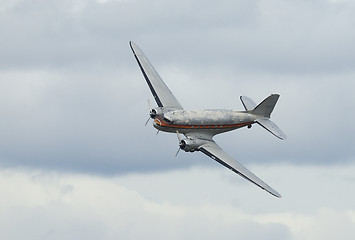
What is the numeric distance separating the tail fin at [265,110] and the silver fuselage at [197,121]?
3.35m

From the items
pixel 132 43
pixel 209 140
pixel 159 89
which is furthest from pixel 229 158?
pixel 132 43

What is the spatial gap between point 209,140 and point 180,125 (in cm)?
395

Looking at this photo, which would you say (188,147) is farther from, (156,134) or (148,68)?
(148,68)

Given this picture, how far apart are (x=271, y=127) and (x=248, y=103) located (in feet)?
17.4

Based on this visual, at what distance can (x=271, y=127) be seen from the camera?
113m

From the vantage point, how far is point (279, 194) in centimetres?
9706

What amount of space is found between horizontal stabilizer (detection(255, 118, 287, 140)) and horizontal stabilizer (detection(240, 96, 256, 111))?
2254 mm

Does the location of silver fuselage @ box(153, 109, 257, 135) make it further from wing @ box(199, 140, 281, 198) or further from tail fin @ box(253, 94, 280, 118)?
tail fin @ box(253, 94, 280, 118)

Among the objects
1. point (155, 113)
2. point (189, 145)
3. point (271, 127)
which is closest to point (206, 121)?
point (189, 145)

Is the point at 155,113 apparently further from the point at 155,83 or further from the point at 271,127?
the point at 271,127

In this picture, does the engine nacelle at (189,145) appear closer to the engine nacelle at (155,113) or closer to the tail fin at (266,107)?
the engine nacelle at (155,113)

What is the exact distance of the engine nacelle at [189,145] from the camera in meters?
104

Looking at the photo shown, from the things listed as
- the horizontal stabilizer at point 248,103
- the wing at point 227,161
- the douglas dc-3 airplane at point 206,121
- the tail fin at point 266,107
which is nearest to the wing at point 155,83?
the douglas dc-3 airplane at point 206,121

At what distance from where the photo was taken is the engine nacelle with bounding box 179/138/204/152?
10450 centimetres
